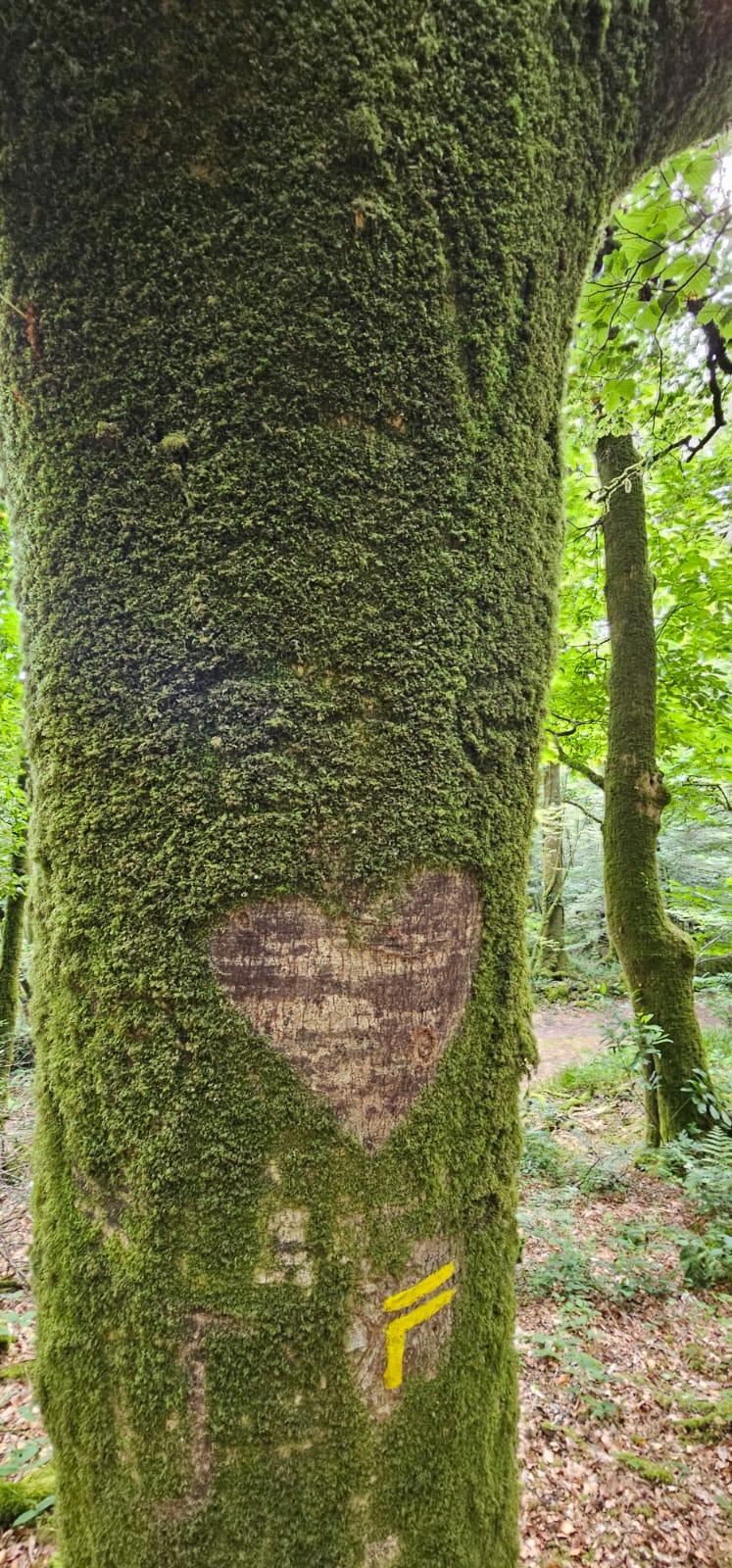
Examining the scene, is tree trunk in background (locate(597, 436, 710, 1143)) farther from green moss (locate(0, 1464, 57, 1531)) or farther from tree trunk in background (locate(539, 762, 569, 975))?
tree trunk in background (locate(539, 762, 569, 975))

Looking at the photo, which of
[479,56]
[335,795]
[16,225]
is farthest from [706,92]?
[335,795]

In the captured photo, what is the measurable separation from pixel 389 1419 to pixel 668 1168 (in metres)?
4.72

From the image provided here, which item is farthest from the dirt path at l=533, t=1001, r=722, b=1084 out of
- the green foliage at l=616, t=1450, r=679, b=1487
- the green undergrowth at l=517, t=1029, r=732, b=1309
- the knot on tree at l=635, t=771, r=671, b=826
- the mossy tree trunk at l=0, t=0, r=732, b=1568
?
the mossy tree trunk at l=0, t=0, r=732, b=1568

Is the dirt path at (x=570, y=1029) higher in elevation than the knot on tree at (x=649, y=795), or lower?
lower

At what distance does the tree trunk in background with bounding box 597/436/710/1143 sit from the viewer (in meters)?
5.05

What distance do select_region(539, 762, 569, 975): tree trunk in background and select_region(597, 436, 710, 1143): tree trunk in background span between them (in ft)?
24.8

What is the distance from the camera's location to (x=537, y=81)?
990 mm

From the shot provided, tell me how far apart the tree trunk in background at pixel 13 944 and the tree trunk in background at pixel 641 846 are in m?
6.36

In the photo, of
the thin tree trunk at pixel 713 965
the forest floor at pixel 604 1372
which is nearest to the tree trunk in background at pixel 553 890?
the thin tree trunk at pixel 713 965

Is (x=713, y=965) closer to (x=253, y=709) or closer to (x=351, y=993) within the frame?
(x=351, y=993)

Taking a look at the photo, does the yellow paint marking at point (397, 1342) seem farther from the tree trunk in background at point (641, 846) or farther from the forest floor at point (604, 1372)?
the tree trunk in background at point (641, 846)

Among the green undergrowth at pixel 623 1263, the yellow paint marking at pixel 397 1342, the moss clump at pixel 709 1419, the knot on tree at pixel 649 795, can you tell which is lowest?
the moss clump at pixel 709 1419

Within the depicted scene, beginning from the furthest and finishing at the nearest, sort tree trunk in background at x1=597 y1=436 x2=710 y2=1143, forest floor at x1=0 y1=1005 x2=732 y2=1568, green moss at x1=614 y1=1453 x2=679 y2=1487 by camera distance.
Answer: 1. tree trunk in background at x1=597 y1=436 x2=710 y2=1143
2. green moss at x1=614 y1=1453 x2=679 y2=1487
3. forest floor at x1=0 y1=1005 x2=732 y2=1568

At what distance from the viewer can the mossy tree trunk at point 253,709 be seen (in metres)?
0.86
